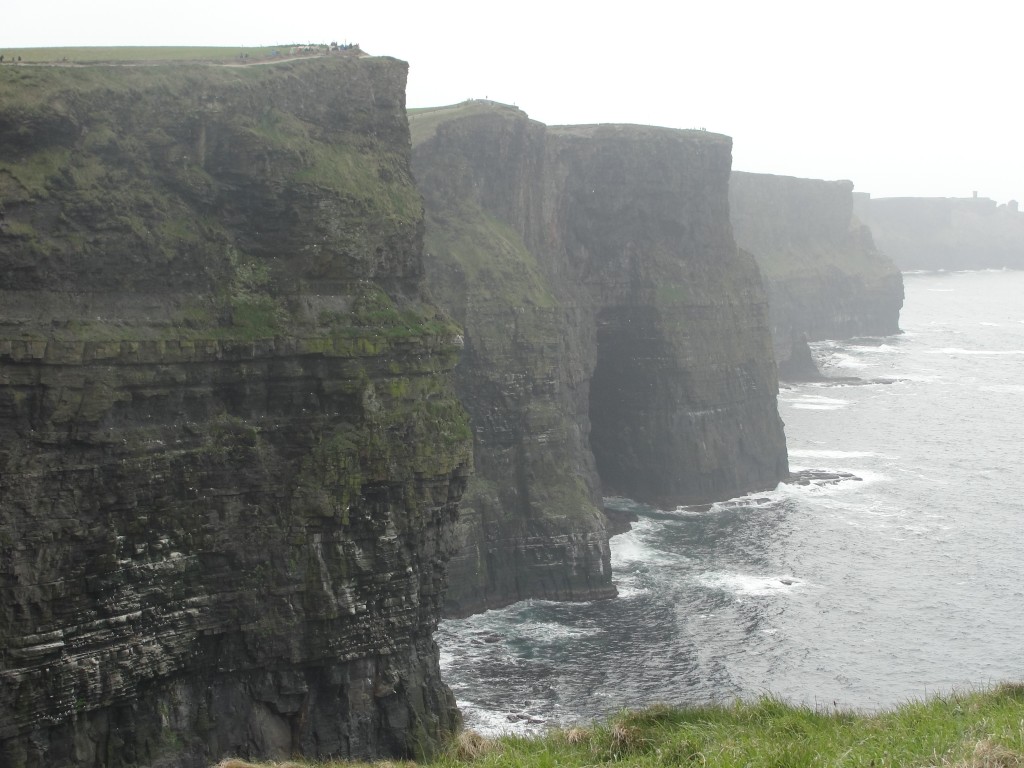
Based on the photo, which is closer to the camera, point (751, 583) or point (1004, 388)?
point (751, 583)

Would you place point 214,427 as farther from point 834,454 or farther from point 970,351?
point 970,351

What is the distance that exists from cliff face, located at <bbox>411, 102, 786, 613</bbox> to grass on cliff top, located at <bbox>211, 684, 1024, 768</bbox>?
114 ft

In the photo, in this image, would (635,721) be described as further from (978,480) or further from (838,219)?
(838,219)

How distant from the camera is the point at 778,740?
21.4 meters

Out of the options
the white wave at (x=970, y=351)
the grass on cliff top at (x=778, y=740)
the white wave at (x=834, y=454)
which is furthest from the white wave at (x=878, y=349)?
the grass on cliff top at (x=778, y=740)

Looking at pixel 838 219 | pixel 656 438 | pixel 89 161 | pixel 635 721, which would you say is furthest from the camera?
pixel 838 219

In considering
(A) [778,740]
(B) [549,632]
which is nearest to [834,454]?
(B) [549,632]

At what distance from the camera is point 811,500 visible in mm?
81500

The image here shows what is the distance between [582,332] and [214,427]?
4377cm

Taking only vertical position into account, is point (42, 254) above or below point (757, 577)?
above

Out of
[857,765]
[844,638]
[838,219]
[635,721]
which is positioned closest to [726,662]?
[844,638]

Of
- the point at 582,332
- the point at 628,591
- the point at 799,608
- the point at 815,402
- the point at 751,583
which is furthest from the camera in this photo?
the point at 815,402

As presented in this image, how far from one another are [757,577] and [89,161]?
4061cm

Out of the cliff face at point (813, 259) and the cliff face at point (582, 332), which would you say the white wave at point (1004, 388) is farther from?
the cliff face at point (582, 332)
